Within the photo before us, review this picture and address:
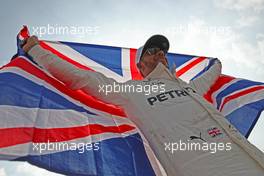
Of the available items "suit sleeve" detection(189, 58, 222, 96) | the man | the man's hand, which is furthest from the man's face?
the man's hand

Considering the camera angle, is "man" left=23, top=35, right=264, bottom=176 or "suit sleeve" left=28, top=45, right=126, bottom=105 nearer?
"man" left=23, top=35, right=264, bottom=176

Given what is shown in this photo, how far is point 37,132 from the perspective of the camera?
298 centimetres

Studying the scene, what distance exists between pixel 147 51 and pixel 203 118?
95 cm

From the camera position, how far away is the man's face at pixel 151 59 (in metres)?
3.28

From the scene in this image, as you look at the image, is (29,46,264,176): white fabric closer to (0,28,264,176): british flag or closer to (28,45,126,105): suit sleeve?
(28,45,126,105): suit sleeve

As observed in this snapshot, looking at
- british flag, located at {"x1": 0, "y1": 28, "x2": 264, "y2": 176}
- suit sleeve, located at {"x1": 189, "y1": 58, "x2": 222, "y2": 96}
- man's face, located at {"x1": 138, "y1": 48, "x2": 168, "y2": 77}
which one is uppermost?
man's face, located at {"x1": 138, "y1": 48, "x2": 168, "y2": 77}

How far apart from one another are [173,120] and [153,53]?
A: 90cm

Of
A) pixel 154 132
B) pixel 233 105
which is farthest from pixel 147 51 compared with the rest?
pixel 233 105

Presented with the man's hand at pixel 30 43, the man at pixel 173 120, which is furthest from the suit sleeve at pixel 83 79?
the man's hand at pixel 30 43

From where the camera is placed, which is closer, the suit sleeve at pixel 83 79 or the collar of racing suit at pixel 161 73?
the suit sleeve at pixel 83 79

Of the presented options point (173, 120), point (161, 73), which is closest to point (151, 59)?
point (161, 73)

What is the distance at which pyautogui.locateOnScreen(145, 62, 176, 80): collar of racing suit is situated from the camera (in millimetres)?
3145

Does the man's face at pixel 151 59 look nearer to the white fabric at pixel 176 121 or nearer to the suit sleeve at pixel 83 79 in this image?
the white fabric at pixel 176 121

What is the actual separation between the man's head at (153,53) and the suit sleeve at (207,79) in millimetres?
414
